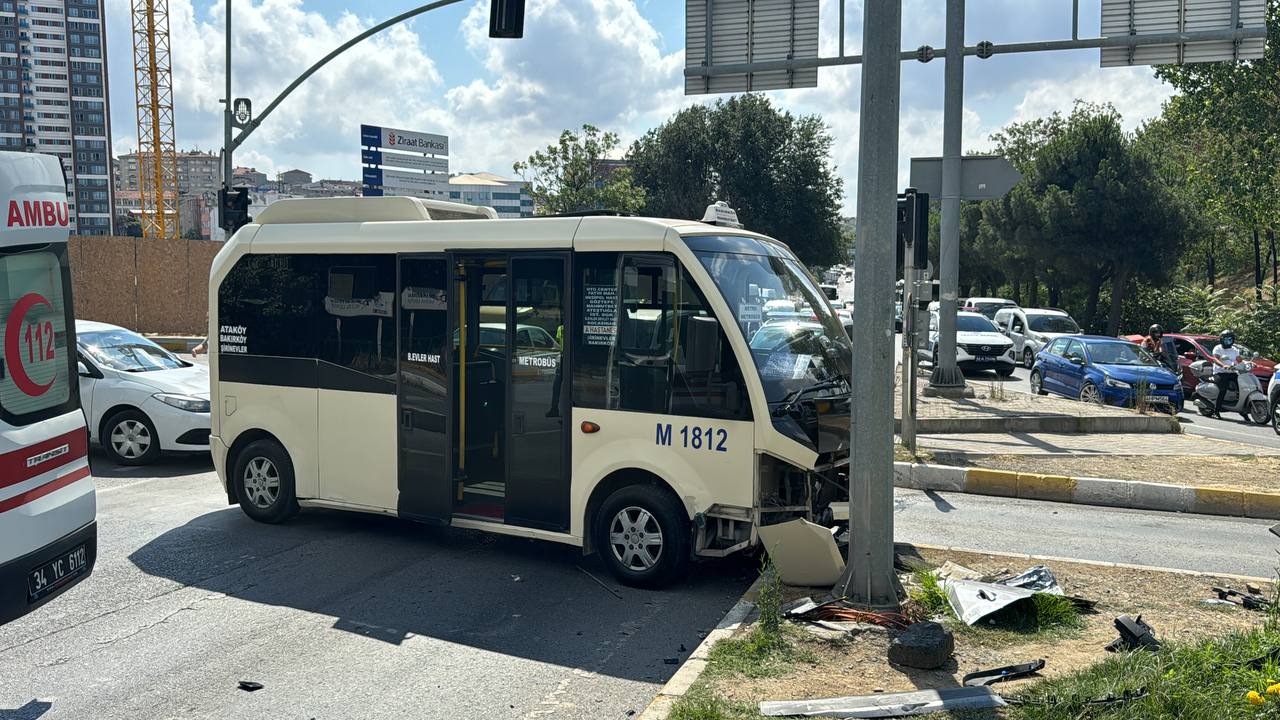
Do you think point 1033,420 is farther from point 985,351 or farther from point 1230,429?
point 985,351

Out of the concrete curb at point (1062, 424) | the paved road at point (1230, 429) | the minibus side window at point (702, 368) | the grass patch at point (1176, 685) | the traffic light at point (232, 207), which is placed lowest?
the paved road at point (1230, 429)

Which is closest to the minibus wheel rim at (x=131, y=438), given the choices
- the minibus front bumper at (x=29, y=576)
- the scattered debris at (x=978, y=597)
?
the minibus front bumper at (x=29, y=576)

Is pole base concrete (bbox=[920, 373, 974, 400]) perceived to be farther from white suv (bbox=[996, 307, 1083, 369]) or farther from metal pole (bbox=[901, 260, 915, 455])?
white suv (bbox=[996, 307, 1083, 369])

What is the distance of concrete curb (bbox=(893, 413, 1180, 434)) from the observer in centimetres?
1554

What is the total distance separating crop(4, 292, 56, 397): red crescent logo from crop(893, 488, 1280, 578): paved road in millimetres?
6340

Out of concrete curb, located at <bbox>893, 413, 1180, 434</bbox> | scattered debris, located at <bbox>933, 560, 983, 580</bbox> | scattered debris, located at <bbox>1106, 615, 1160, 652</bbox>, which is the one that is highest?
scattered debris, located at <bbox>1106, 615, 1160, 652</bbox>

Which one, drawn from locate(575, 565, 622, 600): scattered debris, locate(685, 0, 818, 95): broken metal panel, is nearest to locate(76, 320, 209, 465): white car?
locate(575, 565, 622, 600): scattered debris

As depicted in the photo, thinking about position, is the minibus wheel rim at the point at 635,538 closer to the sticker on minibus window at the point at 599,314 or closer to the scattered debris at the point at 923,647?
the sticker on minibus window at the point at 599,314

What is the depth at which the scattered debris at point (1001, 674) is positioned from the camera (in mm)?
5086

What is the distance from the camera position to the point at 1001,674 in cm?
514

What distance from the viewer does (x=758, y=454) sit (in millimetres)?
6914

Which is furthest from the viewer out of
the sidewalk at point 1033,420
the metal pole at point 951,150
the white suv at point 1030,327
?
the white suv at point 1030,327

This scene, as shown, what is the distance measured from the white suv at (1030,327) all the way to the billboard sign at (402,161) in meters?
18.4

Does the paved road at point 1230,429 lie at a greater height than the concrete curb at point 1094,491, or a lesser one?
lesser
